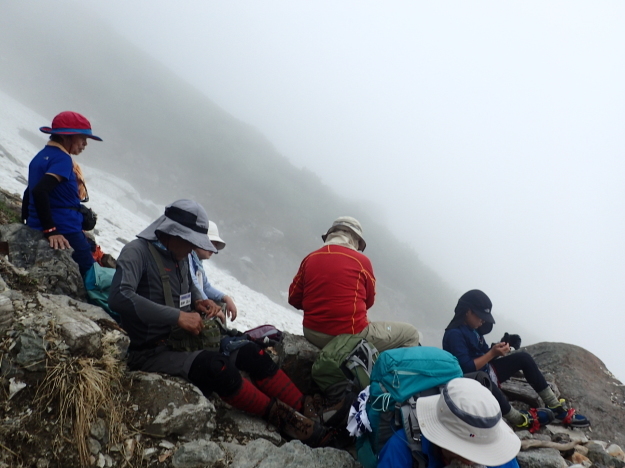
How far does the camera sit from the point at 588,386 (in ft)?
22.4

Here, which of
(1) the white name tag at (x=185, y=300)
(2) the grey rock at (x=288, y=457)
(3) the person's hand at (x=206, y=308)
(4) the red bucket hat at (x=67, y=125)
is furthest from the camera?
(4) the red bucket hat at (x=67, y=125)

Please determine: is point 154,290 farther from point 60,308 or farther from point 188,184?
point 188,184

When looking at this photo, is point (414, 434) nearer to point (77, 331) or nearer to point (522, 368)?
point (77, 331)

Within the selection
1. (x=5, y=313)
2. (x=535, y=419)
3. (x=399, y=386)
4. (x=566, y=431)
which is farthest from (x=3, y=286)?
(x=566, y=431)

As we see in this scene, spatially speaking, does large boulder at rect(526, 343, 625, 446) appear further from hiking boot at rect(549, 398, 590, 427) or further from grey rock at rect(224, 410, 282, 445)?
grey rock at rect(224, 410, 282, 445)

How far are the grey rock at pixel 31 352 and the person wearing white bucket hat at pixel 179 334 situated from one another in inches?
29.0

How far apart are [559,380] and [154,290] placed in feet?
24.0

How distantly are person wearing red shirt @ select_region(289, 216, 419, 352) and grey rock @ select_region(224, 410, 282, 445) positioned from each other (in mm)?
1419

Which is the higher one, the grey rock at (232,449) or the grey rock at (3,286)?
the grey rock at (3,286)

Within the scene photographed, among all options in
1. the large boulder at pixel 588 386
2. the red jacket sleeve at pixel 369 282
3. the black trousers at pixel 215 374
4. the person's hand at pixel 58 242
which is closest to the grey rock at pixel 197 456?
the black trousers at pixel 215 374

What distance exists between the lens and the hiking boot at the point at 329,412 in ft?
12.5

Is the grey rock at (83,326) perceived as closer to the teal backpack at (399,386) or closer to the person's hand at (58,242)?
the person's hand at (58,242)

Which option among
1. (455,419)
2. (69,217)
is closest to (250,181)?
(69,217)

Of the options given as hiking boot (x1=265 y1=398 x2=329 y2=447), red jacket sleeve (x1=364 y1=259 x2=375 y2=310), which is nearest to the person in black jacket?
red jacket sleeve (x1=364 y1=259 x2=375 y2=310)
